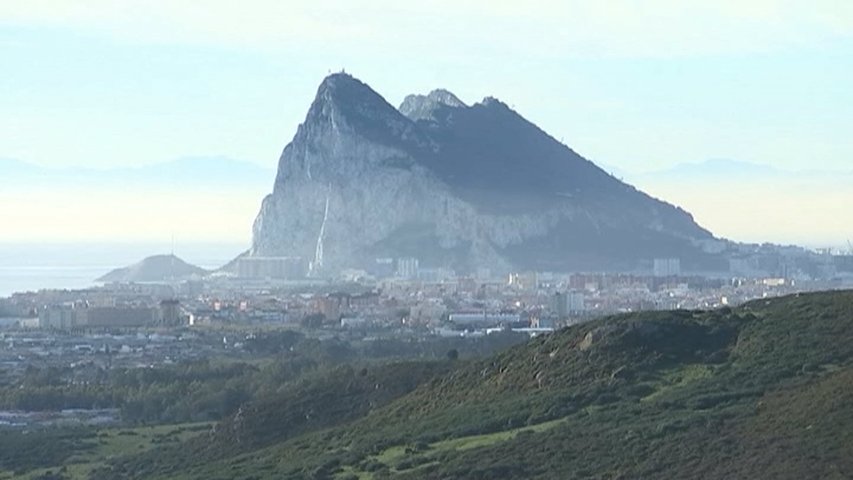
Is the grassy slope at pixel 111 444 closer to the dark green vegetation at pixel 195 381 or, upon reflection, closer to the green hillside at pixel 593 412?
the green hillside at pixel 593 412

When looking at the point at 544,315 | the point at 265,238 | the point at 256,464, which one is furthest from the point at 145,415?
the point at 265,238

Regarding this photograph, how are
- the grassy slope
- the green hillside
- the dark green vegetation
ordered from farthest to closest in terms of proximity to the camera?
the dark green vegetation, the grassy slope, the green hillside

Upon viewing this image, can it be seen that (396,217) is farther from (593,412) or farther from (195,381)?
(593,412)

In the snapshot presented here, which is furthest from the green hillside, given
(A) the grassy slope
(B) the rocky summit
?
(B) the rocky summit

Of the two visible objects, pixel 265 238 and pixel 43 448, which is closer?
pixel 43 448

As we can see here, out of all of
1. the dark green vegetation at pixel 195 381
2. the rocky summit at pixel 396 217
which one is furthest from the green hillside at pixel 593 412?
the rocky summit at pixel 396 217

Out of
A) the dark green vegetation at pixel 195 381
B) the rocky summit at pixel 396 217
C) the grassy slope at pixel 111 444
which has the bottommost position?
the grassy slope at pixel 111 444

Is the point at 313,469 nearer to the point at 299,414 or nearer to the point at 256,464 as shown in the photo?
the point at 256,464

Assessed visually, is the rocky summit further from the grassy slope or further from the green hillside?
→ the green hillside
